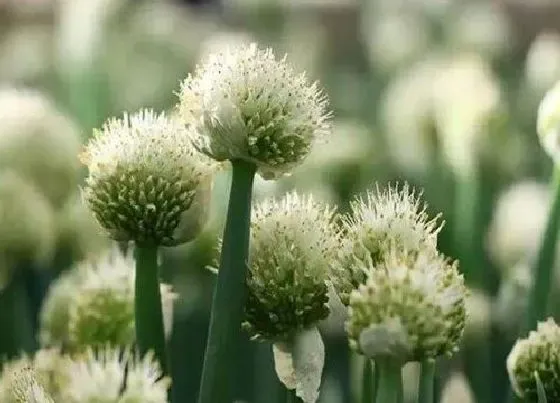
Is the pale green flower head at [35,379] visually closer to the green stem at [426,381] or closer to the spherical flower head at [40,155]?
the green stem at [426,381]

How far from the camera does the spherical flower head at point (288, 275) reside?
0.37 m

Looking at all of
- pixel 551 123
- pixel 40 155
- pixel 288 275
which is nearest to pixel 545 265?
pixel 551 123

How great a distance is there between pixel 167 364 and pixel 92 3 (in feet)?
2.49

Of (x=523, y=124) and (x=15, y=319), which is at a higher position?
(x=523, y=124)

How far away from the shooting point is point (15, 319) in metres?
0.58

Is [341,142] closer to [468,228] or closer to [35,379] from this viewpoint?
[468,228]

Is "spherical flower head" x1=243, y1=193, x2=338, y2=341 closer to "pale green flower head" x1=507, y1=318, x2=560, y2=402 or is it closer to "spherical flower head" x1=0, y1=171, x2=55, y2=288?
"pale green flower head" x1=507, y1=318, x2=560, y2=402

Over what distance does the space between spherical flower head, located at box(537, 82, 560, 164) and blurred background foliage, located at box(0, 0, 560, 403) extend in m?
0.10

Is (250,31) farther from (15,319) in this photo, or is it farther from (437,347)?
(437,347)

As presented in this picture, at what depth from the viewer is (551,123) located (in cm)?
49

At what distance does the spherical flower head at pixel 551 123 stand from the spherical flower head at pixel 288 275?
0.14 metres

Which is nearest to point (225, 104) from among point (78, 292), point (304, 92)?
point (304, 92)

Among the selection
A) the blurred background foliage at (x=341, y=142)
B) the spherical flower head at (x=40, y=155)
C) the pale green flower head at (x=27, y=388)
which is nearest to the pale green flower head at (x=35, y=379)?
the pale green flower head at (x=27, y=388)

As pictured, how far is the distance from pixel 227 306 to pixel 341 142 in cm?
57
